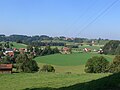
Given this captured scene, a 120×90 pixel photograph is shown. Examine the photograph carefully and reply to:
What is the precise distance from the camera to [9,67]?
144 ft

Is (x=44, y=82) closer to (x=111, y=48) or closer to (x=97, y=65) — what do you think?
(x=97, y=65)

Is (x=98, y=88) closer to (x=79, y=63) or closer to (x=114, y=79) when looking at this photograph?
(x=114, y=79)

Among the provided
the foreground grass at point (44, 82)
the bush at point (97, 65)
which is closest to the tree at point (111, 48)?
the bush at point (97, 65)

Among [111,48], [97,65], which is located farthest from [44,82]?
[111,48]

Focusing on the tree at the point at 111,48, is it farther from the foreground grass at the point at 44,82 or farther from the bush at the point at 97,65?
the foreground grass at the point at 44,82

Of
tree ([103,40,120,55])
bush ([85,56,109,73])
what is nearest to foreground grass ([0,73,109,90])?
bush ([85,56,109,73])

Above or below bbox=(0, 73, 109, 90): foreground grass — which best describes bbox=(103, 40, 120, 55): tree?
above

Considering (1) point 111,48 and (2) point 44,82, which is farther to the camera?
(1) point 111,48

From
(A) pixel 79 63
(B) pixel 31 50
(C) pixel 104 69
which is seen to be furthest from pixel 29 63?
(B) pixel 31 50

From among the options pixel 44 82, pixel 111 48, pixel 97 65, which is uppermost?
pixel 111 48

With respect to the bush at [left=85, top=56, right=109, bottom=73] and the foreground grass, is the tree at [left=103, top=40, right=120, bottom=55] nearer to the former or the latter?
the bush at [left=85, top=56, right=109, bottom=73]

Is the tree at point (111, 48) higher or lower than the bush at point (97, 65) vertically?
higher

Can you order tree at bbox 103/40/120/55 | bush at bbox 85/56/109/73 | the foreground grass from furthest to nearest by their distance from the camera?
tree at bbox 103/40/120/55, bush at bbox 85/56/109/73, the foreground grass

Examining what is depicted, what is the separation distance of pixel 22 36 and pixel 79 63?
128699 mm
